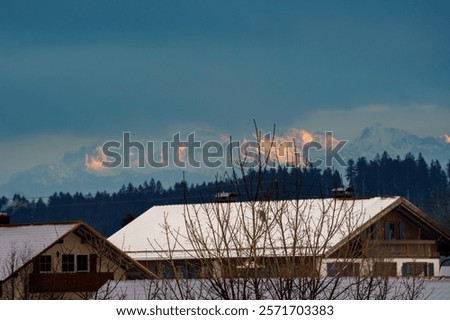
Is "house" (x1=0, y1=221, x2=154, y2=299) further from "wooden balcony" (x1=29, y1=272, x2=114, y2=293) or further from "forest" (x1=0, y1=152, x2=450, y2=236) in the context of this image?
"forest" (x1=0, y1=152, x2=450, y2=236)

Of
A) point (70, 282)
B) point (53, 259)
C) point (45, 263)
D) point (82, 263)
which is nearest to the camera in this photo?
point (70, 282)

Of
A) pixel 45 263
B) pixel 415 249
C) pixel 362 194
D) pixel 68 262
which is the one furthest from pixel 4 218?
pixel 415 249

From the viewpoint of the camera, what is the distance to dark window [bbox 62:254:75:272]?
28.2 metres

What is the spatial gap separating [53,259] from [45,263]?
22 centimetres

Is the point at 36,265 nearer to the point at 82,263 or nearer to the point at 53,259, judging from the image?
the point at 53,259

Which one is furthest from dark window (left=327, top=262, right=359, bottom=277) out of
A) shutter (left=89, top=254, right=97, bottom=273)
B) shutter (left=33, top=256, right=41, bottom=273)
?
shutter (left=89, top=254, right=97, bottom=273)

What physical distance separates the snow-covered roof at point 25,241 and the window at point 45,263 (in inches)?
10.4

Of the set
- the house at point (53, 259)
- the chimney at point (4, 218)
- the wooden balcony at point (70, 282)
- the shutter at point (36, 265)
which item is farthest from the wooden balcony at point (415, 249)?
the chimney at point (4, 218)

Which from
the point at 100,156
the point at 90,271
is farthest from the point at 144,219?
the point at 100,156

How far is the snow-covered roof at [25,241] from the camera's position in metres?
26.7

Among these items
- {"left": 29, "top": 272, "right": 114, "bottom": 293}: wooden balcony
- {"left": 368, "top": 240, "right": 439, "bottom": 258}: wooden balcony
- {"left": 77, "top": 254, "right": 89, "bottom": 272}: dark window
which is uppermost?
{"left": 368, "top": 240, "right": 439, "bottom": 258}: wooden balcony

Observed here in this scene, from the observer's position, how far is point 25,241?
28.2 meters

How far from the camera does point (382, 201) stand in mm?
29406
